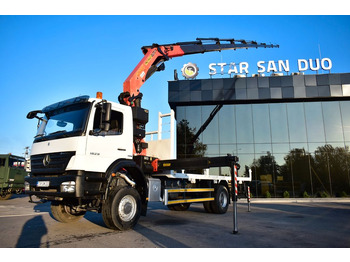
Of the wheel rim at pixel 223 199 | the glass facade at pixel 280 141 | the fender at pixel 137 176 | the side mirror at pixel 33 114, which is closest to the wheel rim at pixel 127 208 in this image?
the fender at pixel 137 176

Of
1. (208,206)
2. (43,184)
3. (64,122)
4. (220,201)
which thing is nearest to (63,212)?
(43,184)

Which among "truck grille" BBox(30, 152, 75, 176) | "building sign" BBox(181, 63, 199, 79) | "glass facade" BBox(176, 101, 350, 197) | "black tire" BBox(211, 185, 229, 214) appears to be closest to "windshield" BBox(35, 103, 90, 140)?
"truck grille" BBox(30, 152, 75, 176)

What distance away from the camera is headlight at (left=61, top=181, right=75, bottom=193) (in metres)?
5.09

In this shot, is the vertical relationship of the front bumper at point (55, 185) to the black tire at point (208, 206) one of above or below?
above

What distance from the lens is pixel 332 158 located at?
2094 cm

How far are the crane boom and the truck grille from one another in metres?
2.85

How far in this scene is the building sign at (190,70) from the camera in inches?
A: 864

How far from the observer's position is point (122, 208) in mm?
5891

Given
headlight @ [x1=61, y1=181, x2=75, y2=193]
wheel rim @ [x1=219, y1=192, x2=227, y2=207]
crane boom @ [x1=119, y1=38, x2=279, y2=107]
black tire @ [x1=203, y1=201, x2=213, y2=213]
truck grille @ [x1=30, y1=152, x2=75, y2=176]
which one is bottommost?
black tire @ [x1=203, y1=201, x2=213, y2=213]

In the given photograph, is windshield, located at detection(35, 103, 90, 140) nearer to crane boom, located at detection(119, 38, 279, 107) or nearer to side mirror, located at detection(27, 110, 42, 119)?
side mirror, located at detection(27, 110, 42, 119)

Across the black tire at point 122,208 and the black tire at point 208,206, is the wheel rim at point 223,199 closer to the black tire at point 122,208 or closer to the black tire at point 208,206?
the black tire at point 208,206

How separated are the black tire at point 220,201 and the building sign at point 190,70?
13.7m

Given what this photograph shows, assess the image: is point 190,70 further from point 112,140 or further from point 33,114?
point 112,140

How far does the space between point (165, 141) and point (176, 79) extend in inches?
532
